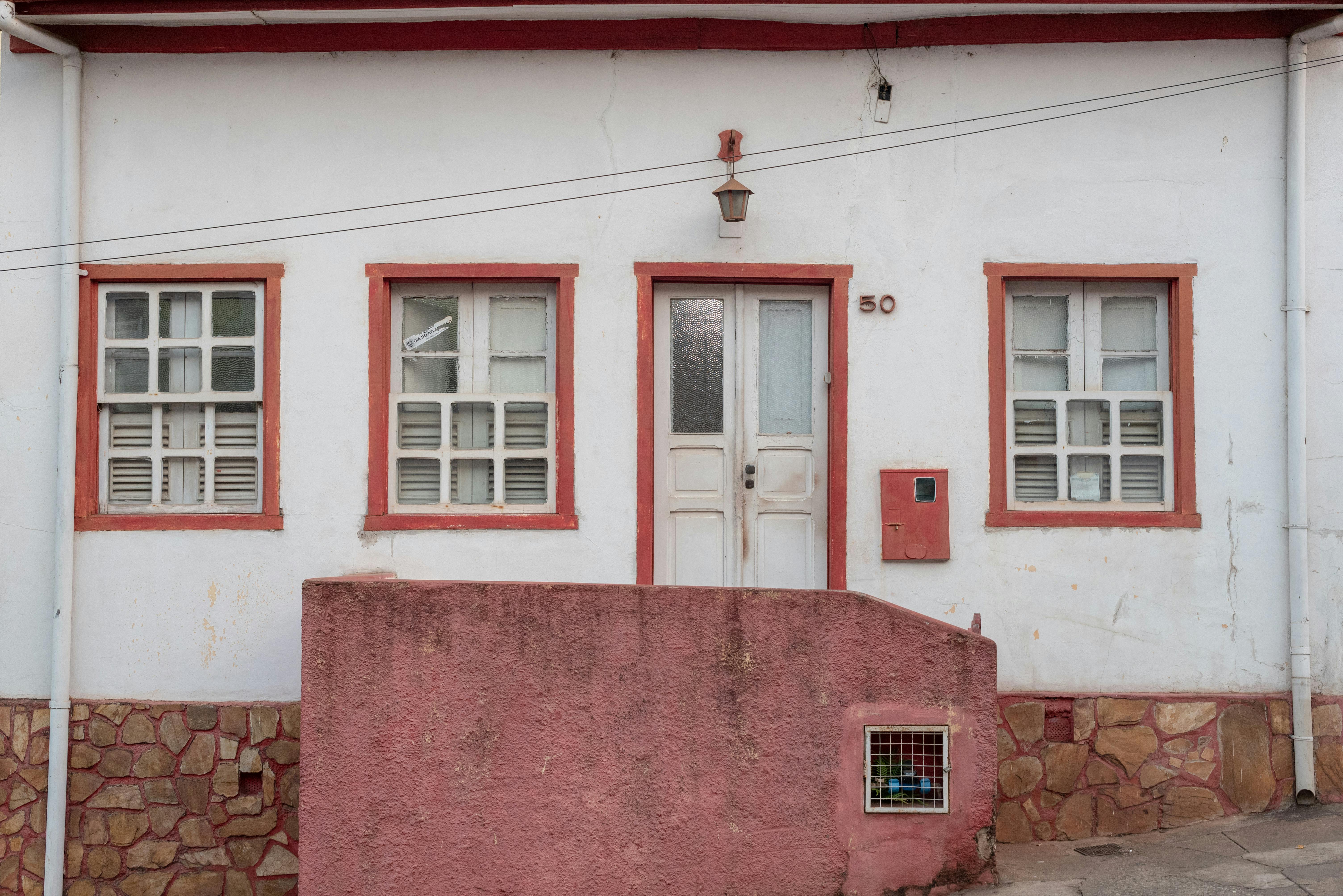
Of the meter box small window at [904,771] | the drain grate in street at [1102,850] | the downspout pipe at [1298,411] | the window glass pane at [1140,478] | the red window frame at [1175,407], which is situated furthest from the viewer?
the window glass pane at [1140,478]

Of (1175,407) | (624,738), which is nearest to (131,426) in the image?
(624,738)

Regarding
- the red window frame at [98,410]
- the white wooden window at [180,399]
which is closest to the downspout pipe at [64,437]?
the red window frame at [98,410]

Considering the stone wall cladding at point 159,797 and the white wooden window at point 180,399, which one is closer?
the stone wall cladding at point 159,797

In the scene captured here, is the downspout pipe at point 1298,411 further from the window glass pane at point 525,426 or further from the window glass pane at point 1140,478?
the window glass pane at point 525,426

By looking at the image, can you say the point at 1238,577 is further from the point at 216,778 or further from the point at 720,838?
the point at 216,778

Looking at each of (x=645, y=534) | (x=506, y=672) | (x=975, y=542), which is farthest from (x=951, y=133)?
(x=506, y=672)

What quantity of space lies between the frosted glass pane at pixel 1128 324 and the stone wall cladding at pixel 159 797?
191 inches

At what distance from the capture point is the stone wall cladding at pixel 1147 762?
5.67 m

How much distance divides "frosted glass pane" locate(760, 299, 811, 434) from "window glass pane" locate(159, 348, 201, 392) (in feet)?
10.3

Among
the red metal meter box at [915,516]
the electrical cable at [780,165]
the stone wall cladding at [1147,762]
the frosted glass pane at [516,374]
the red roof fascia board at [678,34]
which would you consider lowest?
the stone wall cladding at [1147,762]

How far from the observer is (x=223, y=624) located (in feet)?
19.0

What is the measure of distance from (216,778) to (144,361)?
230 centimetres

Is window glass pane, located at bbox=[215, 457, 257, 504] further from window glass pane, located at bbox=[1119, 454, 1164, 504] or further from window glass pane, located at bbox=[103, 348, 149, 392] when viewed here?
window glass pane, located at bbox=[1119, 454, 1164, 504]

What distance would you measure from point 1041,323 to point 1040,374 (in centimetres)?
28
